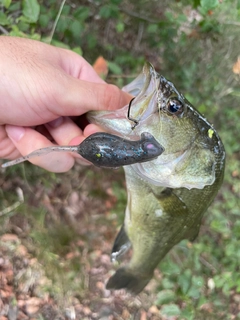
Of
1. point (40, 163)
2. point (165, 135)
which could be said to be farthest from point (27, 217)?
point (165, 135)

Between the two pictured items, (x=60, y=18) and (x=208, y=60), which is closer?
(x=60, y=18)

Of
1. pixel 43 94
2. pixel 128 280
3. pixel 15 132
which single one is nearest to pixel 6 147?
pixel 15 132

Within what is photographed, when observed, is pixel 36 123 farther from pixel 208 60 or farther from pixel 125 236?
pixel 208 60

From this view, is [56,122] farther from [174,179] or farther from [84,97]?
[174,179]

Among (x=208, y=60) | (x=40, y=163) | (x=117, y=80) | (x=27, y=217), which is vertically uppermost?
(x=208, y=60)

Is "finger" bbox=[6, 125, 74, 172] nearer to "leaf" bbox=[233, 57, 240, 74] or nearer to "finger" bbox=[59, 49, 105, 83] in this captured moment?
"finger" bbox=[59, 49, 105, 83]

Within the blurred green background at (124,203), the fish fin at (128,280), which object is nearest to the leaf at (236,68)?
the blurred green background at (124,203)
